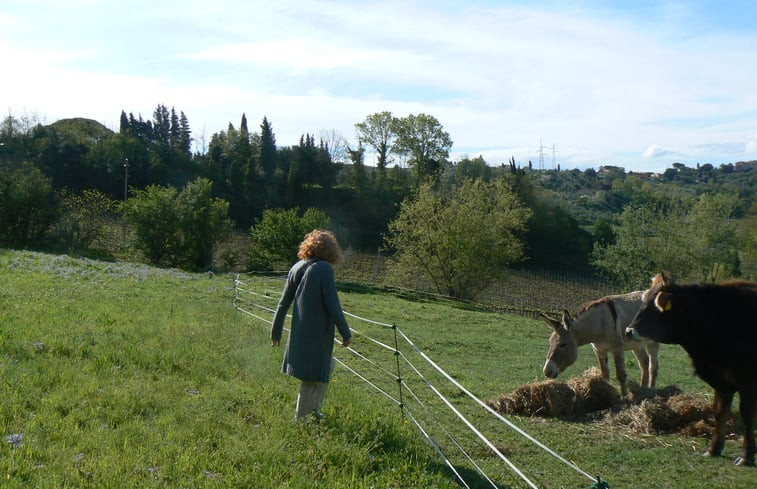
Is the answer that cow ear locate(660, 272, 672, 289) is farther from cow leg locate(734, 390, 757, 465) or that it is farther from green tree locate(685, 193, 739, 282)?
green tree locate(685, 193, 739, 282)

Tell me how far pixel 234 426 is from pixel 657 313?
5.03 metres

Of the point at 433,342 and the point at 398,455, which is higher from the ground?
the point at 398,455

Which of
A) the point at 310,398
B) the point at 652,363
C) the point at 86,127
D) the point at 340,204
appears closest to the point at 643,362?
the point at 652,363

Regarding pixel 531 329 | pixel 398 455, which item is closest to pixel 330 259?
pixel 398 455

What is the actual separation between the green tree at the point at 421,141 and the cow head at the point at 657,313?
7049cm

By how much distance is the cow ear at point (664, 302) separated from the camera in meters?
6.82

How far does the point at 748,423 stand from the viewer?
628cm

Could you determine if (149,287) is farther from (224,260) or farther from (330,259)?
(224,260)

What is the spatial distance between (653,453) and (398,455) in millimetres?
2895

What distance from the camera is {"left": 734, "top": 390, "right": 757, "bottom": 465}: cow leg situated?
6.17m

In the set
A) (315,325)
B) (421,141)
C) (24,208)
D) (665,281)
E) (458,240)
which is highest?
(421,141)

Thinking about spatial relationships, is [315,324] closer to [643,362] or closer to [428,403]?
[428,403]

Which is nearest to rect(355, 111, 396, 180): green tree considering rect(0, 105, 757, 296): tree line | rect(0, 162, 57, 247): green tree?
rect(0, 105, 757, 296): tree line

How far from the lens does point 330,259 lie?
6.43 m
